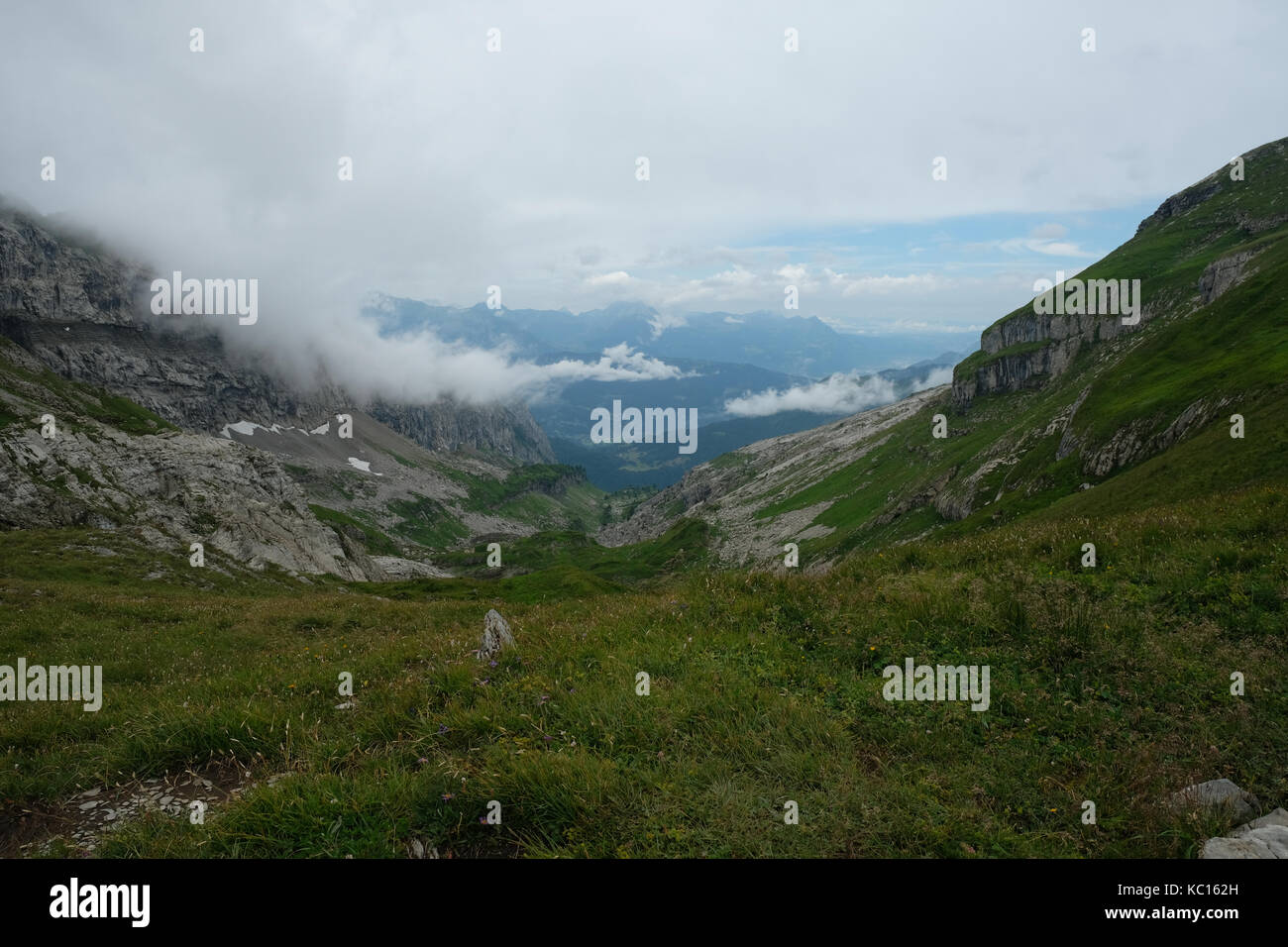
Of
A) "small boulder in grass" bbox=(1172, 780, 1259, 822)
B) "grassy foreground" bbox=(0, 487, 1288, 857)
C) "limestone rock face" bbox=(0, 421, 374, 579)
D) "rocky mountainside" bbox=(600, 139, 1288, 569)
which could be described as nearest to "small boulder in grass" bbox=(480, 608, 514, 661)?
"grassy foreground" bbox=(0, 487, 1288, 857)

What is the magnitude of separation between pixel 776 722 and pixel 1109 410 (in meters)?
81.4

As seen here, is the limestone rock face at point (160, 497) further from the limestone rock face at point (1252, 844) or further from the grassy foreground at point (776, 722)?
the limestone rock face at point (1252, 844)

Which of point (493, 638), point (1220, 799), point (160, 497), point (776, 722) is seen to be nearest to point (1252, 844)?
point (1220, 799)

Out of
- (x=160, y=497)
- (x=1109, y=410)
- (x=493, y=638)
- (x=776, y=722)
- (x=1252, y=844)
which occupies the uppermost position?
(x=1109, y=410)

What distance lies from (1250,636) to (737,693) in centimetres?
778

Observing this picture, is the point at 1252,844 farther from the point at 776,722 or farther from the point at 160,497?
the point at 160,497

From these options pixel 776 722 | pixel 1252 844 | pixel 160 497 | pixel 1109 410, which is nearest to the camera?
pixel 1252 844

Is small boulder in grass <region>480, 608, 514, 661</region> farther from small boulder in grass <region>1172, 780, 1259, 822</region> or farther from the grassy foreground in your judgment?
small boulder in grass <region>1172, 780, 1259, 822</region>

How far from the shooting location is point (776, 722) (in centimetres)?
773

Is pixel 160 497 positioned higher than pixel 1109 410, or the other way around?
pixel 1109 410

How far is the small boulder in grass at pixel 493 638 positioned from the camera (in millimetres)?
10297

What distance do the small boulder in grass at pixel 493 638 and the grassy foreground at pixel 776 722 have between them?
44 cm

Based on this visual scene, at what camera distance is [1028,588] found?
1093 cm
